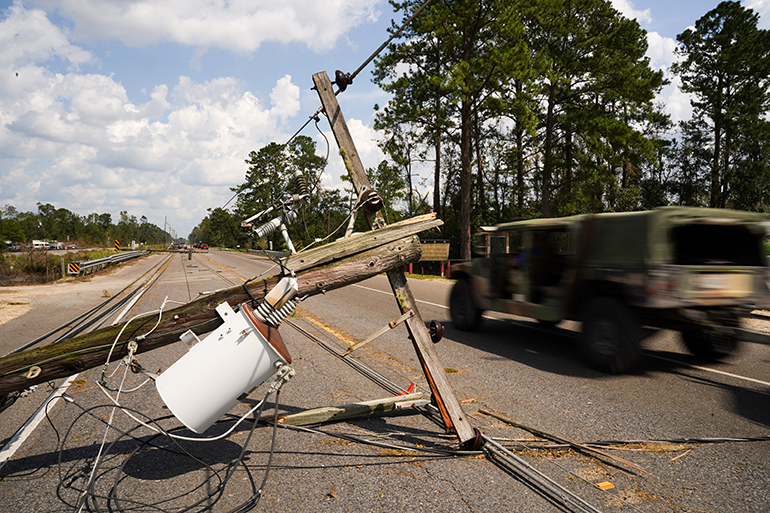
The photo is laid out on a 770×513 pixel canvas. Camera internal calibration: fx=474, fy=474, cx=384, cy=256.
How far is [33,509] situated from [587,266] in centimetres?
613

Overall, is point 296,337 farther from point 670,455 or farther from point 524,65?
point 524,65

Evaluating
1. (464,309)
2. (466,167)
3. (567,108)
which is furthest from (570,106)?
(464,309)

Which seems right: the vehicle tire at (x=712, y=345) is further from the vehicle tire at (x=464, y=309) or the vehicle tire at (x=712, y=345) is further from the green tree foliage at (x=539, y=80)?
the green tree foliage at (x=539, y=80)

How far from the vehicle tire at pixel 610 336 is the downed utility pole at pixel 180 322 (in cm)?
364

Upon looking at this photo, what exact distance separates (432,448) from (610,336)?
10.6 feet

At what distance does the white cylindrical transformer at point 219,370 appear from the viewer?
2857mm

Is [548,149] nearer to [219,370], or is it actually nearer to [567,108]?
[567,108]

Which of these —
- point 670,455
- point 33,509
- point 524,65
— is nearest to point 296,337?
point 33,509

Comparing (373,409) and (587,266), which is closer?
(373,409)

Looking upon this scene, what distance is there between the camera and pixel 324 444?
385 centimetres

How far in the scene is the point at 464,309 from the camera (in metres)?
8.76

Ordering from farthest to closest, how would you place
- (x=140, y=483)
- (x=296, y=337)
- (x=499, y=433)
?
(x=296, y=337) < (x=499, y=433) < (x=140, y=483)

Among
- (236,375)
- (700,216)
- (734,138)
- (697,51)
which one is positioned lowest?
(236,375)

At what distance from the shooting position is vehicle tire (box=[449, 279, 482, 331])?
28.1 feet
